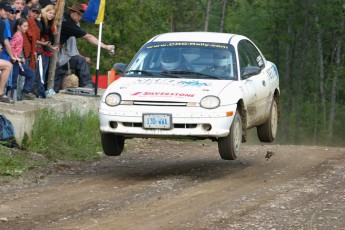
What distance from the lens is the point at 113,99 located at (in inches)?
474

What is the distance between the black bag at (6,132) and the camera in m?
13.4

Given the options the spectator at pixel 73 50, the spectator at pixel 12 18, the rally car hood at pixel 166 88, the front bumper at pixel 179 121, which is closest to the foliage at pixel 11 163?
the front bumper at pixel 179 121

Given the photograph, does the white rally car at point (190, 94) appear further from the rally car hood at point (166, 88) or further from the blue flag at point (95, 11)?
the blue flag at point (95, 11)

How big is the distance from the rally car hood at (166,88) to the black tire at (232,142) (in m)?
0.47

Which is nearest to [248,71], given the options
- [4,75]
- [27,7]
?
[4,75]

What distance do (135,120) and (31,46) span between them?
4.41 metres

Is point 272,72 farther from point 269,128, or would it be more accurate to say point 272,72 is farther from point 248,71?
point 248,71

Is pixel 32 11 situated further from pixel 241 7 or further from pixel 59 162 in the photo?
pixel 241 7

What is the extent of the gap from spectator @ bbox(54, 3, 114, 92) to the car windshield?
396 cm

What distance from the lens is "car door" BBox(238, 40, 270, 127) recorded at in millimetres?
13133

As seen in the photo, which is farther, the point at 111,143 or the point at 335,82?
the point at 335,82

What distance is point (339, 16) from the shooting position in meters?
61.0

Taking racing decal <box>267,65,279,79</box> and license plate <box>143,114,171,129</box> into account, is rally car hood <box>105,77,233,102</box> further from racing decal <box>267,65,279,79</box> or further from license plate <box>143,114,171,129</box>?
racing decal <box>267,65,279,79</box>

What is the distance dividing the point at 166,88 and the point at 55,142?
3.18 metres
